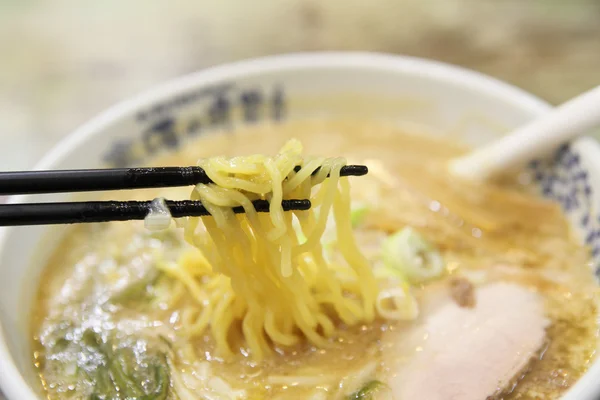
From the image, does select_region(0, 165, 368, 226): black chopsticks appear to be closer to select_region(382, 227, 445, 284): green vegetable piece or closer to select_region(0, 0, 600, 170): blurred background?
select_region(382, 227, 445, 284): green vegetable piece

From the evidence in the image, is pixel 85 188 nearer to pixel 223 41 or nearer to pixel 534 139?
pixel 534 139

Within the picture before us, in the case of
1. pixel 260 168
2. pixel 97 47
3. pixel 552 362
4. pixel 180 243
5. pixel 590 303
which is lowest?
pixel 552 362

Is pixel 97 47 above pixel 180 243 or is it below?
above

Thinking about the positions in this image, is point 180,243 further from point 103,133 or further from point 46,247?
point 103,133

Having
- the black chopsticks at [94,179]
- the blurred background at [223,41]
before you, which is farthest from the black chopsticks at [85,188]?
the blurred background at [223,41]

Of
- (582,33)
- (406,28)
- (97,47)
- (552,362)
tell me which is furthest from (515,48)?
(97,47)

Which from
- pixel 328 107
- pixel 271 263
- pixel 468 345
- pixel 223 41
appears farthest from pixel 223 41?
pixel 468 345

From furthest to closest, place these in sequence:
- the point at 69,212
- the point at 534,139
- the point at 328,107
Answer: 1. the point at 328,107
2. the point at 534,139
3. the point at 69,212

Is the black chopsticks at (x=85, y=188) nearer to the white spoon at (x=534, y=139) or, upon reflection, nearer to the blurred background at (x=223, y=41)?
the white spoon at (x=534, y=139)

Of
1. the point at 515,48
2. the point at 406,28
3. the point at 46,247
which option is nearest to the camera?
the point at 46,247
